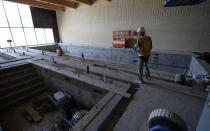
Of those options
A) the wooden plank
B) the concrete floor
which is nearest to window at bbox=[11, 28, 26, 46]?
the wooden plank

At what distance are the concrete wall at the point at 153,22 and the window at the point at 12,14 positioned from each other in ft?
21.0

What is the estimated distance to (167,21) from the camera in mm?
5902

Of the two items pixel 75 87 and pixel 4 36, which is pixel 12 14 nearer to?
pixel 4 36

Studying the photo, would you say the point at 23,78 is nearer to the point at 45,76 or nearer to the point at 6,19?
the point at 45,76

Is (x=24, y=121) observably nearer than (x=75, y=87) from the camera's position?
Yes

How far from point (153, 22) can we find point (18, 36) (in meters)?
13.3

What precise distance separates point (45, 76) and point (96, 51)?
4.56 metres

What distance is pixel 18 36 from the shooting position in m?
10.6

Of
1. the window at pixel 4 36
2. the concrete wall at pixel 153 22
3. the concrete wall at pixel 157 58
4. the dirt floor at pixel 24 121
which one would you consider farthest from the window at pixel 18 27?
the dirt floor at pixel 24 121

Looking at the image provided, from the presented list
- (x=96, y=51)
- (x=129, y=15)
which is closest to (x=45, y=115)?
(x=96, y=51)

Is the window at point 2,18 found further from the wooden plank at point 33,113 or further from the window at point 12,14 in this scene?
the wooden plank at point 33,113

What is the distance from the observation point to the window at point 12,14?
952 cm

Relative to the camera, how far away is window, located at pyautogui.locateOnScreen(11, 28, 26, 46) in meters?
10.2

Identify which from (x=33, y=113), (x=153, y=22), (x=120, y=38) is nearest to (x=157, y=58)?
(x=153, y=22)
